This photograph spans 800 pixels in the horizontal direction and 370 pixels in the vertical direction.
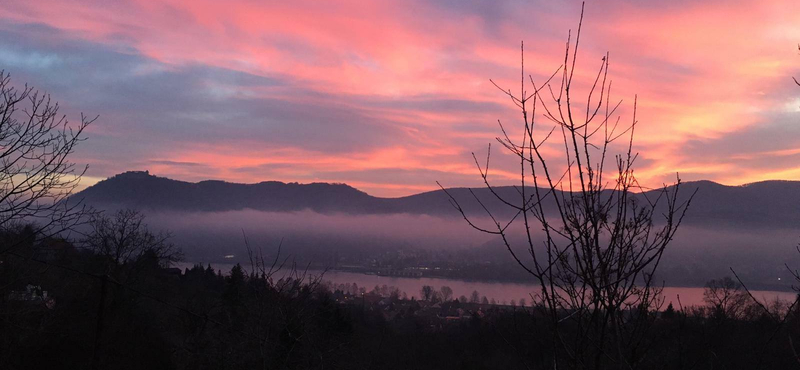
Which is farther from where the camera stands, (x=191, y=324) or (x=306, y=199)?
(x=306, y=199)

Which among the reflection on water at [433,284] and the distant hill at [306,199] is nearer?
Answer: the distant hill at [306,199]

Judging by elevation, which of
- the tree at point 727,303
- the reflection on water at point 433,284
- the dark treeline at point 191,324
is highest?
the tree at point 727,303

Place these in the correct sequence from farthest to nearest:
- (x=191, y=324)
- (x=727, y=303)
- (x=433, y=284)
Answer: (x=433, y=284) → (x=191, y=324) → (x=727, y=303)

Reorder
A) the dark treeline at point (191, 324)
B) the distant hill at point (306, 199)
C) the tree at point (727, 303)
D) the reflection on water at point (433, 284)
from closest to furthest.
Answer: the tree at point (727, 303), the dark treeline at point (191, 324), the distant hill at point (306, 199), the reflection on water at point (433, 284)

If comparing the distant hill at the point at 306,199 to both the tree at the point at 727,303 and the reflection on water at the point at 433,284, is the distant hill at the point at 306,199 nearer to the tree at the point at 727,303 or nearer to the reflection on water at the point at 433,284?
the reflection on water at the point at 433,284

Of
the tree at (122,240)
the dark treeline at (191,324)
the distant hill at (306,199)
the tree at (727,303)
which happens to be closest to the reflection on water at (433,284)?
the distant hill at (306,199)

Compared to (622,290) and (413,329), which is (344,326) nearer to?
(413,329)

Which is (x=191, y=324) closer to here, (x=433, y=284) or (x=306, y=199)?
(x=433, y=284)

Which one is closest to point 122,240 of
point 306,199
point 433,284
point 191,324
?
point 191,324
